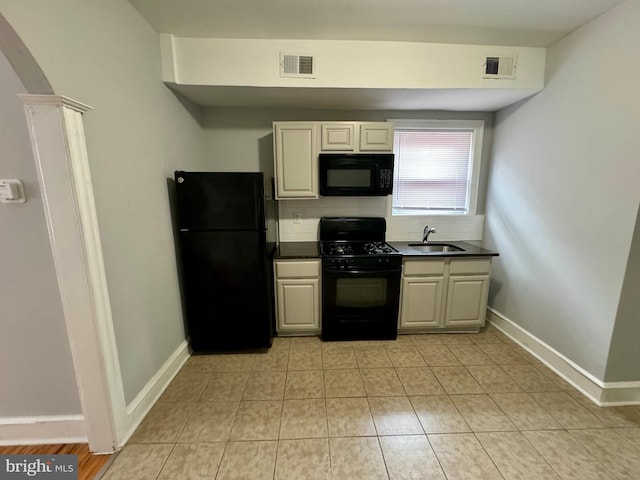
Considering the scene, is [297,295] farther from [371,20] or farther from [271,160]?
[371,20]

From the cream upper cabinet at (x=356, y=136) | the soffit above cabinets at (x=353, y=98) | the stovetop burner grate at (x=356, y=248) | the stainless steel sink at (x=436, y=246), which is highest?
the soffit above cabinets at (x=353, y=98)

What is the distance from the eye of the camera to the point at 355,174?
8.48 ft

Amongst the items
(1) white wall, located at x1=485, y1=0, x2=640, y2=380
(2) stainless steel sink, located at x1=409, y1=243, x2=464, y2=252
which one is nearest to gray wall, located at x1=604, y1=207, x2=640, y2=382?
(1) white wall, located at x1=485, y1=0, x2=640, y2=380

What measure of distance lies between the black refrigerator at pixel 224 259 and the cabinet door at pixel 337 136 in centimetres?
79

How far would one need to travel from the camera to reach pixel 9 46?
40.8 inches

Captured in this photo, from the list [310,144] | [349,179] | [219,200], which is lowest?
[219,200]

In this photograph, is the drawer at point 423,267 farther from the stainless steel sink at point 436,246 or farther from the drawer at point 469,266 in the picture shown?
the stainless steel sink at point 436,246

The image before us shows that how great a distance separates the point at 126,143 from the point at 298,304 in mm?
1812

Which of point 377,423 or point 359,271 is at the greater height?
point 359,271

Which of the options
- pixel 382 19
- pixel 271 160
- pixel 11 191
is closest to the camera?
pixel 11 191

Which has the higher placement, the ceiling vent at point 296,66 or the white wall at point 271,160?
the ceiling vent at point 296,66

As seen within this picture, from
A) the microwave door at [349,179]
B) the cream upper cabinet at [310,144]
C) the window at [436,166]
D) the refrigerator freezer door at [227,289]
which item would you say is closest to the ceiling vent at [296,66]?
the cream upper cabinet at [310,144]

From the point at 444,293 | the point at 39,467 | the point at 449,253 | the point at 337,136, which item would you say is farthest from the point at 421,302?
the point at 39,467

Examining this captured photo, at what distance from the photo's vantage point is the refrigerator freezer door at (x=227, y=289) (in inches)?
84.7
